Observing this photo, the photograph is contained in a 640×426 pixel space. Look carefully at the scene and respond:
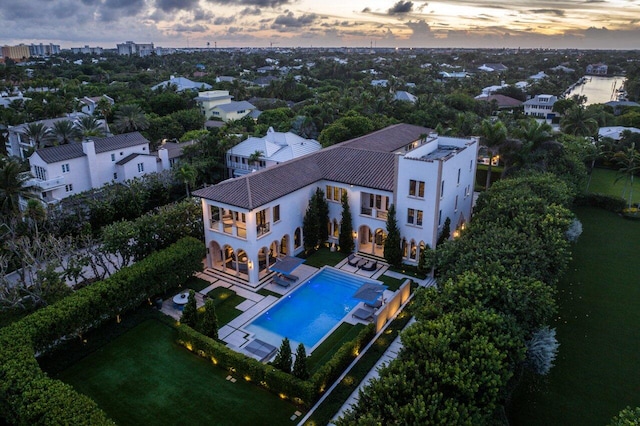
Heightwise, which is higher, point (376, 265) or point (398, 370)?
point (398, 370)

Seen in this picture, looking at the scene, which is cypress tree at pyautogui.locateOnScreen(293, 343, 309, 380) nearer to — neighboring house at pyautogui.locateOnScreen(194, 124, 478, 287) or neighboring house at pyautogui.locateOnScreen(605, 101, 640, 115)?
neighboring house at pyautogui.locateOnScreen(194, 124, 478, 287)

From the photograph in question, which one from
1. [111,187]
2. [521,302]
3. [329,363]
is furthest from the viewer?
[111,187]

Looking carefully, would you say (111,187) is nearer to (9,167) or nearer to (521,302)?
(9,167)

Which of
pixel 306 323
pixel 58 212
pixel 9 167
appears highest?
pixel 9 167

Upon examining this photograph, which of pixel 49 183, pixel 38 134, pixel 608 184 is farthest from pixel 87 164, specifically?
pixel 608 184

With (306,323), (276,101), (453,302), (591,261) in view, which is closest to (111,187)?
(306,323)

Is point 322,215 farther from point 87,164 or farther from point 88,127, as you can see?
point 88,127
